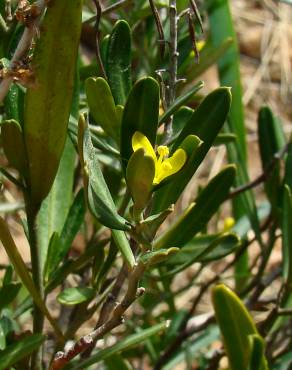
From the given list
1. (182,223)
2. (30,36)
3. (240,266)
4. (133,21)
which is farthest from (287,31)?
(30,36)

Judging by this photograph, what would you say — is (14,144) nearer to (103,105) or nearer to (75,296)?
(103,105)

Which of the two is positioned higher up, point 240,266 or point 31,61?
point 31,61

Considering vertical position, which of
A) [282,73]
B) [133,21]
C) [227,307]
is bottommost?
[282,73]

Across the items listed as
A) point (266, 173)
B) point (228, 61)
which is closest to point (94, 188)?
point (266, 173)

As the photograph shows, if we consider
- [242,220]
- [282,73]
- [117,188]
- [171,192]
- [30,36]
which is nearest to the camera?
[30,36]

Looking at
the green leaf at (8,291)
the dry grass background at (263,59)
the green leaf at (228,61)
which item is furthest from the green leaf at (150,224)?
the dry grass background at (263,59)

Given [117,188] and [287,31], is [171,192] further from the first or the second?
[287,31]
